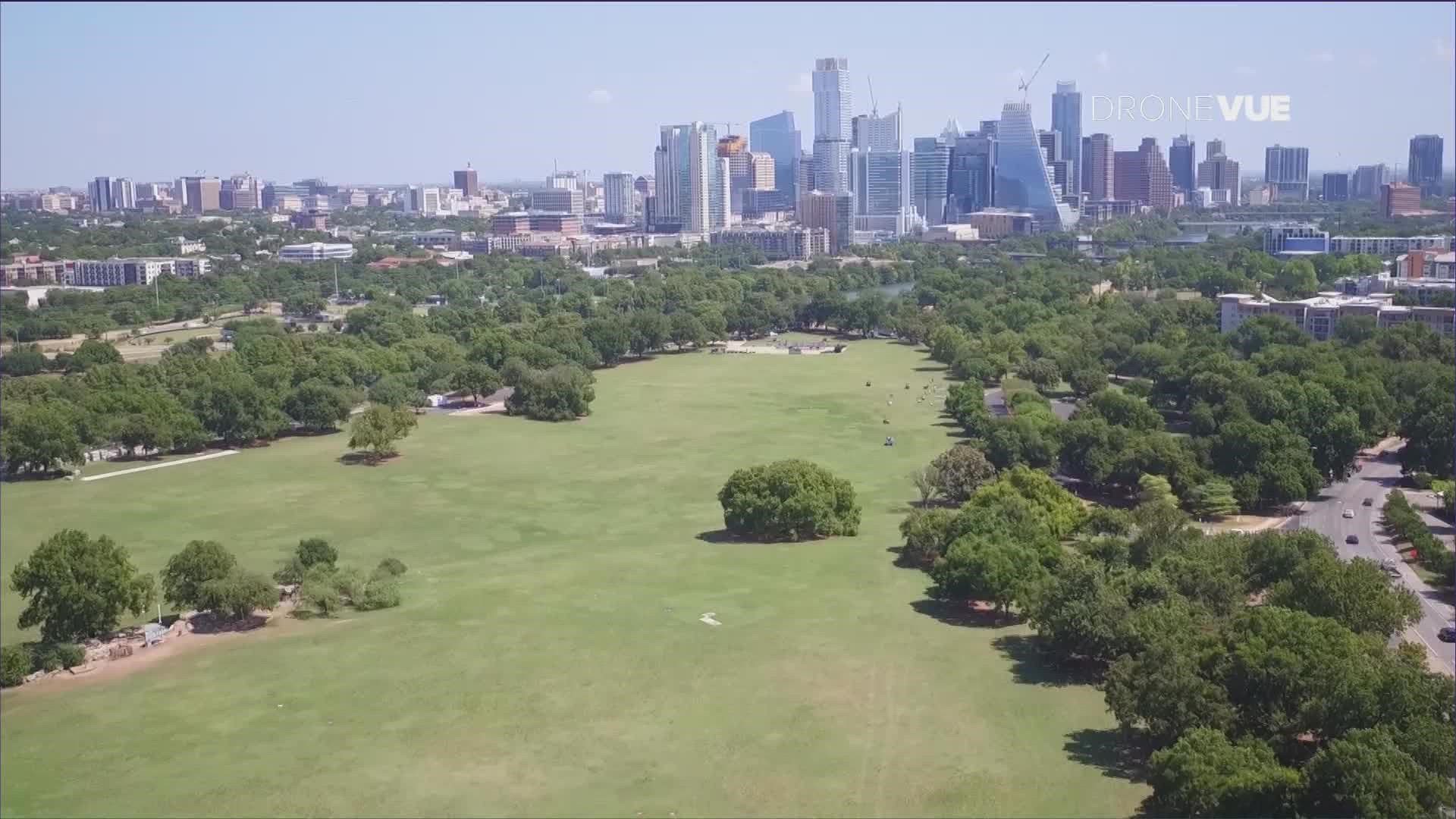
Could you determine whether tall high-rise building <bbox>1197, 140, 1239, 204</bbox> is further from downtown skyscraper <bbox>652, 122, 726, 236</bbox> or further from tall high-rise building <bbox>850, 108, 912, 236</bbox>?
downtown skyscraper <bbox>652, 122, 726, 236</bbox>

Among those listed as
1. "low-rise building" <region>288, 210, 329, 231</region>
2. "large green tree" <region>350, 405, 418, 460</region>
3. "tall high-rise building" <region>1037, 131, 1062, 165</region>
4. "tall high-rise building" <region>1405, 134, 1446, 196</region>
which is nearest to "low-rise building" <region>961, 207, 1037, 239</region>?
"tall high-rise building" <region>1037, 131, 1062, 165</region>

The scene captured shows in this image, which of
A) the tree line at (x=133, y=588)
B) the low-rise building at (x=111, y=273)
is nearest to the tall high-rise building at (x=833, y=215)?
the low-rise building at (x=111, y=273)

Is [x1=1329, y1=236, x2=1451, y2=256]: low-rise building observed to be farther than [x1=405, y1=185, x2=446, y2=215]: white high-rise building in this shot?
No

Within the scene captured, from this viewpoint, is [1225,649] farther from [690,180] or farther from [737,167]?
[737,167]

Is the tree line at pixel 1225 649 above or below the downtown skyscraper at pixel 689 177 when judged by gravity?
below

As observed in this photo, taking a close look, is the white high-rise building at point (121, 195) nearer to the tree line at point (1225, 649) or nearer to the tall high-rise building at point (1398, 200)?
the tall high-rise building at point (1398, 200)

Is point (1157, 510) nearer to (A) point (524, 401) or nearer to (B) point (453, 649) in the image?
(B) point (453, 649)
